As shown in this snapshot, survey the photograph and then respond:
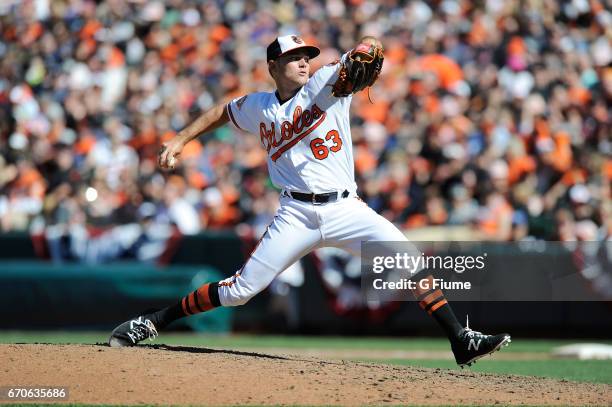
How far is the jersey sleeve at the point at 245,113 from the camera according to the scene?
23.1 feet

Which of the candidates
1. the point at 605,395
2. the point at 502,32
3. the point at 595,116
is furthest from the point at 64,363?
the point at 502,32

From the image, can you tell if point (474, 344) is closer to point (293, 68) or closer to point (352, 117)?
point (293, 68)

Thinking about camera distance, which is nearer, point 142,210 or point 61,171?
point 142,210

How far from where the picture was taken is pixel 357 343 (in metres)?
12.2

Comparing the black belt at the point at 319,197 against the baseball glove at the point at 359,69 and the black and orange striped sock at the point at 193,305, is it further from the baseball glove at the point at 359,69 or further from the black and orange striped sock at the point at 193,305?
the black and orange striped sock at the point at 193,305

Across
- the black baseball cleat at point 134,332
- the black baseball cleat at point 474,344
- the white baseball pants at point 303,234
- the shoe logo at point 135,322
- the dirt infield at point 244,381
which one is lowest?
the dirt infield at point 244,381

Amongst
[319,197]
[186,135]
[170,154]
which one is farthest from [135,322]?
[319,197]

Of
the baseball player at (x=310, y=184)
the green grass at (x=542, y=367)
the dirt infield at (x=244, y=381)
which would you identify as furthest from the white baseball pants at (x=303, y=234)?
the green grass at (x=542, y=367)

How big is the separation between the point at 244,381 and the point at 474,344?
1520 mm

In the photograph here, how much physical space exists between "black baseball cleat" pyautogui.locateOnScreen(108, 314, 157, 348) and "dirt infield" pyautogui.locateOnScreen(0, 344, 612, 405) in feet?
0.61

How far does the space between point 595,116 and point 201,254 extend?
5526 millimetres

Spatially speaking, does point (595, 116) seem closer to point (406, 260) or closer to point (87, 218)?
point (87, 218)

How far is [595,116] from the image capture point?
544 inches

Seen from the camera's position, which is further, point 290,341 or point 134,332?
point 290,341
